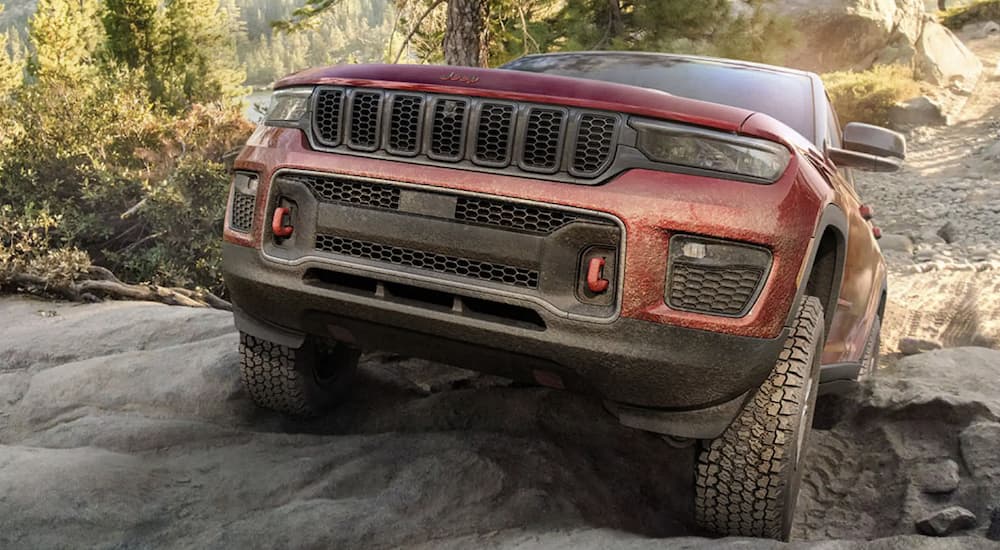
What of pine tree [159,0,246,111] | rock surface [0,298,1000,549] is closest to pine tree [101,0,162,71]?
pine tree [159,0,246,111]

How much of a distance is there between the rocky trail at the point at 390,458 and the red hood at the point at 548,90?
1.28 meters

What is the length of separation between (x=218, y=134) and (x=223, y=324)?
21.1ft

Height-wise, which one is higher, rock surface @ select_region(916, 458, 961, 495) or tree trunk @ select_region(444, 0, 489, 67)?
tree trunk @ select_region(444, 0, 489, 67)

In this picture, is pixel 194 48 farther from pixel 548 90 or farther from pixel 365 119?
pixel 548 90

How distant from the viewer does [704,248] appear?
7.24ft

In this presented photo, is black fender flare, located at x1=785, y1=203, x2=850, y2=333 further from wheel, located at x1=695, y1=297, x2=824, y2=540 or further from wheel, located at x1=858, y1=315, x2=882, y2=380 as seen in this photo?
wheel, located at x1=858, y1=315, x2=882, y2=380

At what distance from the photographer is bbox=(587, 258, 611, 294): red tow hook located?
2246mm

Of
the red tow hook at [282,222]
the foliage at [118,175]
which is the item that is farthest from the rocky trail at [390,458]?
the foliage at [118,175]

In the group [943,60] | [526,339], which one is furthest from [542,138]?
[943,60]

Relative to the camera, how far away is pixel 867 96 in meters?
18.5

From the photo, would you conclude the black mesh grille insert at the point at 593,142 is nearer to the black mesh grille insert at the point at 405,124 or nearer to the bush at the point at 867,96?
the black mesh grille insert at the point at 405,124

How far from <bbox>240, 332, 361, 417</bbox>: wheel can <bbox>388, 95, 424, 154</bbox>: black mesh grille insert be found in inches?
40.9

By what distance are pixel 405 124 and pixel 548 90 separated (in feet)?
1.56

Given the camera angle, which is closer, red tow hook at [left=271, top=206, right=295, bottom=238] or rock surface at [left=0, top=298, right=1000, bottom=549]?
rock surface at [left=0, top=298, right=1000, bottom=549]
